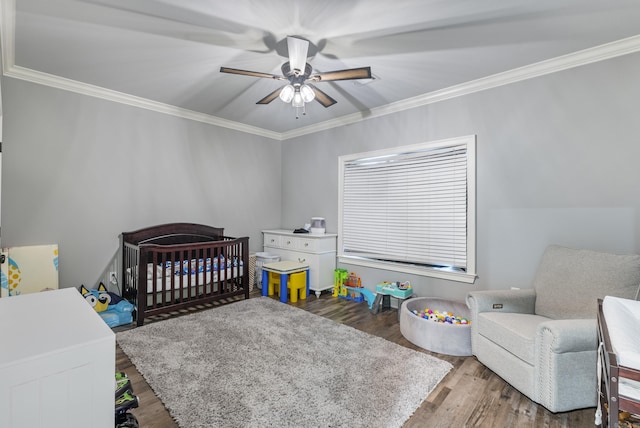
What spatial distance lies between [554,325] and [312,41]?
8.03 feet

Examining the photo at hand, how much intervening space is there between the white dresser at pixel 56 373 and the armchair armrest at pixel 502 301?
2.26 meters

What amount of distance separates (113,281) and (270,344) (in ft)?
6.99

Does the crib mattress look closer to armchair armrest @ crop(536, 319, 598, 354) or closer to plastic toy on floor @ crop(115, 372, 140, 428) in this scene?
armchair armrest @ crop(536, 319, 598, 354)

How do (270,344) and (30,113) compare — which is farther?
(30,113)

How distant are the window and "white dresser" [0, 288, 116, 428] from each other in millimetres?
2997

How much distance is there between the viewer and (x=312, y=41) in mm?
2211

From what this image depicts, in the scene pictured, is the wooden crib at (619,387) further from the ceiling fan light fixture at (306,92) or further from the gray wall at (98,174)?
the gray wall at (98,174)

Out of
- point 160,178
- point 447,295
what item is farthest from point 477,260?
point 160,178

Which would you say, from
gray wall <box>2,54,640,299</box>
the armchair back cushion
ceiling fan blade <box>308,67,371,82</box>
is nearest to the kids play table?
gray wall <box>2,54,640,299</box>

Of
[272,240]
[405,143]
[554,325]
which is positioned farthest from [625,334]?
[272,240]

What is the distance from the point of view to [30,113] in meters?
2.79

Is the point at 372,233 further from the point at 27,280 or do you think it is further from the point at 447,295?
the point at 27,280

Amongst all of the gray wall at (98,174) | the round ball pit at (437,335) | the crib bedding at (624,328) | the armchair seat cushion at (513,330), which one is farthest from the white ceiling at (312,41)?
the round ball pit at (437,335)

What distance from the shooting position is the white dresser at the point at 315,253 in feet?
12.6
